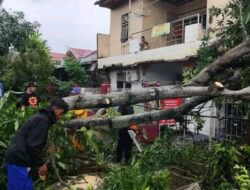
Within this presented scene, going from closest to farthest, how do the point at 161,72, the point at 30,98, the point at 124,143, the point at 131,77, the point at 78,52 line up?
the point at 124,143 < the point at 30,98 < the point at 161,72 < the point at 131,77 < the point at 78,52

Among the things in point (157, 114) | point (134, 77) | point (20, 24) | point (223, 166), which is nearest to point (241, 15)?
point (157, 114)

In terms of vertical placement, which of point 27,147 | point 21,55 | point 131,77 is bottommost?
point 27,147

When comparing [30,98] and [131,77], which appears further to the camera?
[131,77]

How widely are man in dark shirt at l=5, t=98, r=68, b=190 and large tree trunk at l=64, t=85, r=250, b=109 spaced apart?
0.55 meters

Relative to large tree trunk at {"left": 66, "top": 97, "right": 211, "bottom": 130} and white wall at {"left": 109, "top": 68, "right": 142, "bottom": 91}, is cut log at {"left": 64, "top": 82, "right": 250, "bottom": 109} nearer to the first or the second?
large tree trunk at {"left": 66, "top": 97, "right": 211, "bottom": 130}

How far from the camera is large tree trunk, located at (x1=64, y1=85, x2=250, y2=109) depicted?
13.3ft

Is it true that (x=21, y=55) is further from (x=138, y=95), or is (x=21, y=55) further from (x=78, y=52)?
(x=78, y=52)

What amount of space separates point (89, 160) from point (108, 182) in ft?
4.25

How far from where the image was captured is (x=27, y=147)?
3.48 meters

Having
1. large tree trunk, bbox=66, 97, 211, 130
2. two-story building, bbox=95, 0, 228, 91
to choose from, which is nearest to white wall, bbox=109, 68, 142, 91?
two-story building, bbox=95, 0, 228, 91

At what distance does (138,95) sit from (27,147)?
169 centimetres

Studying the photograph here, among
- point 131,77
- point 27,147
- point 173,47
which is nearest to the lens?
point 27,147

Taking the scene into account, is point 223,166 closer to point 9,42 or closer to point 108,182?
point 108,182

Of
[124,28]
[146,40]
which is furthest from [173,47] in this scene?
[124,28]
